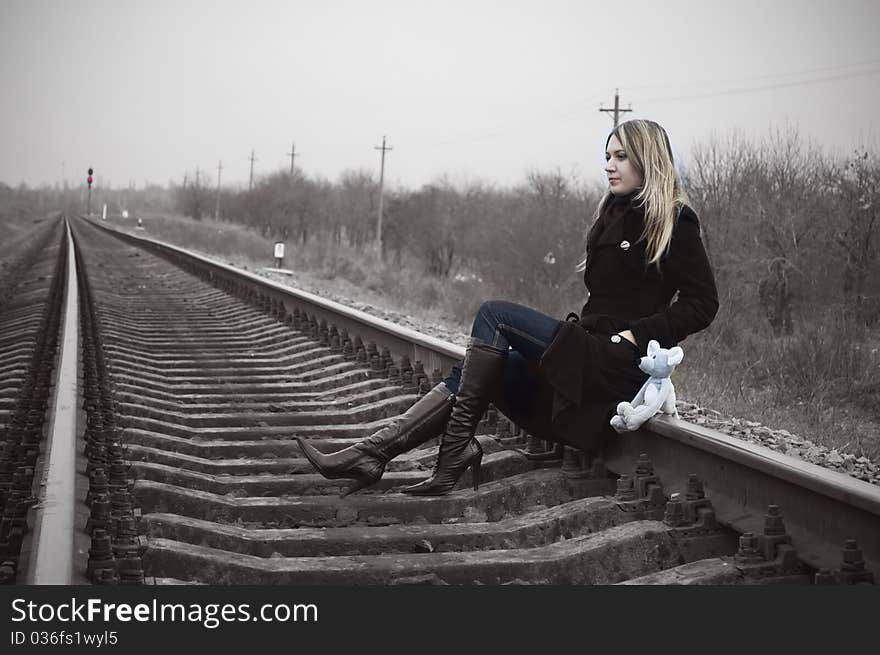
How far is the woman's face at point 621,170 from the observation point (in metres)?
4.02

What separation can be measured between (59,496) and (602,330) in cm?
203

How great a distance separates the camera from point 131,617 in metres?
2.52

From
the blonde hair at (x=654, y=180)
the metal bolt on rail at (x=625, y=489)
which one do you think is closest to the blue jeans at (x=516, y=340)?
the blonde hair at (x=654, y=180)

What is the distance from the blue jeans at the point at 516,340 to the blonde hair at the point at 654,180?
490mm

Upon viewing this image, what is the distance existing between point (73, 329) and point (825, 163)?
12582mm

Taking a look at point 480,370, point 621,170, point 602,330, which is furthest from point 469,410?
point 621,170

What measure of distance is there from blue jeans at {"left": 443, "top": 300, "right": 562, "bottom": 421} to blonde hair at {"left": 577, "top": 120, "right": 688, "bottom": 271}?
0.49m

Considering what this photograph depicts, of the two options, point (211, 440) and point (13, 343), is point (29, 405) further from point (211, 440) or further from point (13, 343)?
point (13, 343)

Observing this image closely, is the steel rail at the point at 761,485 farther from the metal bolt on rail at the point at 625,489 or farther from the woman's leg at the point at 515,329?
the woman's leg at the point at 515,329

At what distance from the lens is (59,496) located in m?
3.39

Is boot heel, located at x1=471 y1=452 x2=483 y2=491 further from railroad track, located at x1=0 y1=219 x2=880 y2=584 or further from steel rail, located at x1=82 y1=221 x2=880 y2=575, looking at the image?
steel rail, located at x1=82 y1=221 x2=880 y2=575

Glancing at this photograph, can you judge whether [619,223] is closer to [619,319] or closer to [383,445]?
[619,319]

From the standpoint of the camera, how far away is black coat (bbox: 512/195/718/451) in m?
3.88

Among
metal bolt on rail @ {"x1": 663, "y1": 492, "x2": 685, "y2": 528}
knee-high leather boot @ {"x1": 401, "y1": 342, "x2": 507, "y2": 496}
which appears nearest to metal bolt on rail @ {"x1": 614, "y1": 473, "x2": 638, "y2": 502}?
metal bolt on rail @ {"x1": 663, "y1": 492, "x2": 685, "y2": 528}
